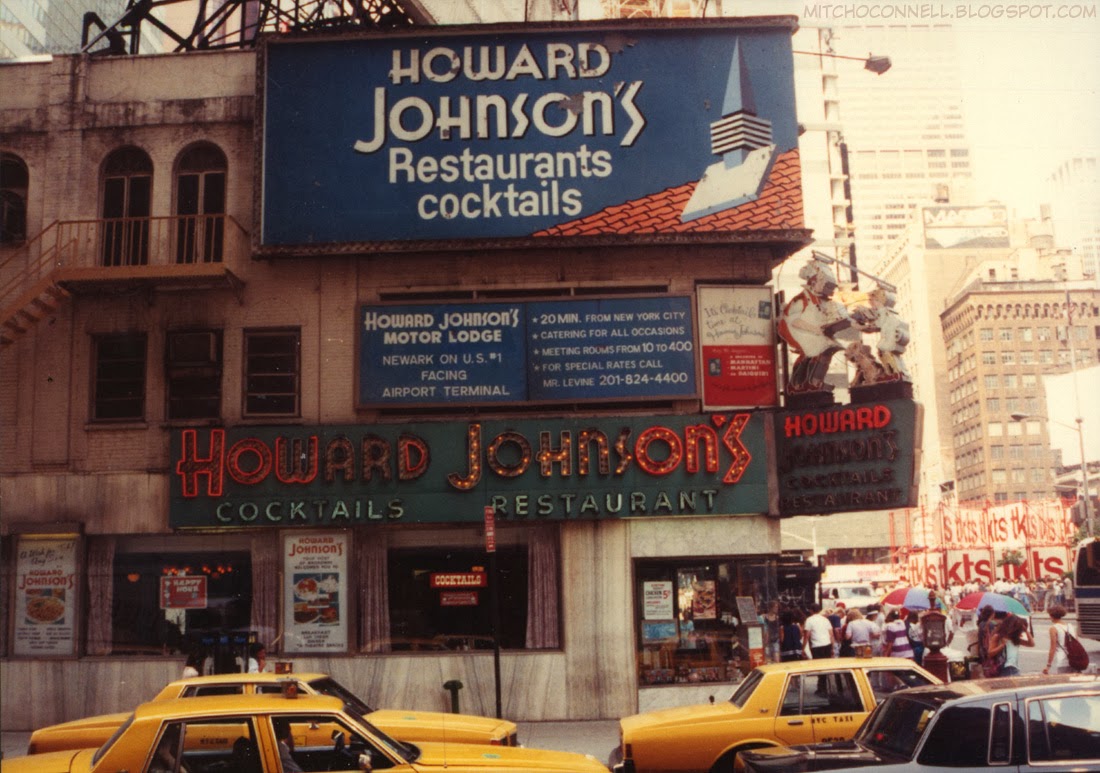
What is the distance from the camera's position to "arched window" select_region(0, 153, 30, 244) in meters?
20.8

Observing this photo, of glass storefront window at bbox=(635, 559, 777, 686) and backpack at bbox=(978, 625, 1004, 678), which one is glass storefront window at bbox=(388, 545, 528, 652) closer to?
glass storefront window at bbox=(635, 559, 777, 686)

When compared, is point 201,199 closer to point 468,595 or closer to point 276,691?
point 468,595

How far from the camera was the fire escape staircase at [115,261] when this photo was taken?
63.5 ft

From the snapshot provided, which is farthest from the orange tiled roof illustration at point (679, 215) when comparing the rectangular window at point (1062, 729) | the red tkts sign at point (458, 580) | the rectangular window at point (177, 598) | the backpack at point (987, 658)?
the rectangular window at point (1062, 729)

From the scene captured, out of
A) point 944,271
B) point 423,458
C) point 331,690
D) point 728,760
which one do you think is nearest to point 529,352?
point 423,458

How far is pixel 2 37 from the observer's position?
24750 mm

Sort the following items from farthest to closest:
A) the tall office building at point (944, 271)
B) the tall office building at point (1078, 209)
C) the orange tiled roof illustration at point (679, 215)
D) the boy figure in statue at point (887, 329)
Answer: the tall office building at point (944, 271)
the tall office building at point (1078, 209)
the orange tiled roof illustration at point (679, 215)
the boy figure in statue at point (887, 329)

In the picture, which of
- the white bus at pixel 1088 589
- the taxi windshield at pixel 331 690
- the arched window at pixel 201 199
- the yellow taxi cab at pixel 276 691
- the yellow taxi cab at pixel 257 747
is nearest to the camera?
the yellow taxi cab at pixel 257 747

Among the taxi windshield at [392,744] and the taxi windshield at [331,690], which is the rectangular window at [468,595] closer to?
the taxi windshield at [331,690]

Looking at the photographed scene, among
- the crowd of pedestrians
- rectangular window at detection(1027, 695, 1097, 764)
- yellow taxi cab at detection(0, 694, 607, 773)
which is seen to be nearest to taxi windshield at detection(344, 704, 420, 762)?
yellow taxi cab at detection(0, 694, 607, 773)

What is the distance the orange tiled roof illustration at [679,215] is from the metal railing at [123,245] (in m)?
6.30

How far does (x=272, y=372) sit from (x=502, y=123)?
6.54 metres

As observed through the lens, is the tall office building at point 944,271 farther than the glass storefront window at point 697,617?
Yes

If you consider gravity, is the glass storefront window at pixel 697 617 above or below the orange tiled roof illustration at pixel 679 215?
below
